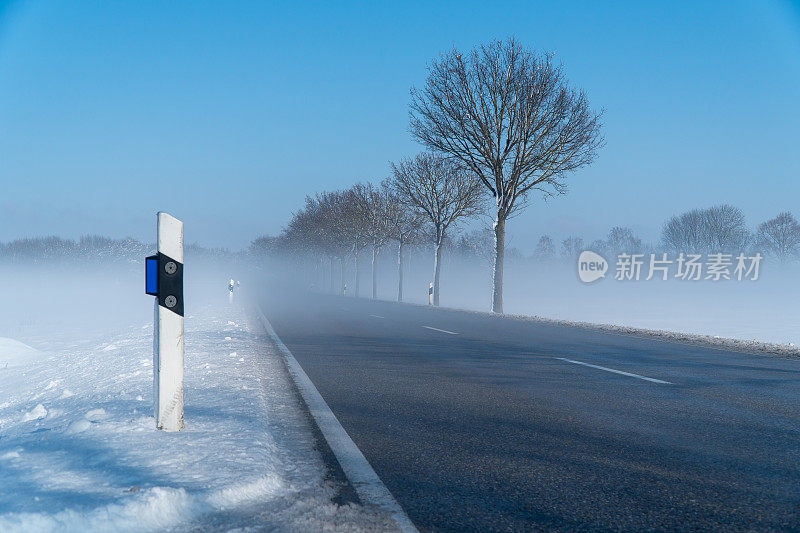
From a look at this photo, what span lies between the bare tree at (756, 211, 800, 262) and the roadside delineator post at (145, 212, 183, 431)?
239 ft

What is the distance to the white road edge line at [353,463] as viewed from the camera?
2340 mm

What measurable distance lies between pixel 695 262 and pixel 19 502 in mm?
61915

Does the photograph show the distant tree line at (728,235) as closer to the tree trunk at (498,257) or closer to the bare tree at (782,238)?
A: the bare tree at (782,238)

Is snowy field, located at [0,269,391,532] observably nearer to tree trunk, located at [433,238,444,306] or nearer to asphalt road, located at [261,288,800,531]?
asphalt road, located at [261,288,800,531]

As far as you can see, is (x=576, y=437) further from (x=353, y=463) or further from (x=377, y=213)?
(x=377, y=213)

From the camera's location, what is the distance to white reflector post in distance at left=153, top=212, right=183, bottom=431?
317 centimetres

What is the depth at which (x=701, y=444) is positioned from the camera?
337 cm

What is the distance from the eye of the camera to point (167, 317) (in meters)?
3.19

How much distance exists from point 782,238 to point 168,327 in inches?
2909

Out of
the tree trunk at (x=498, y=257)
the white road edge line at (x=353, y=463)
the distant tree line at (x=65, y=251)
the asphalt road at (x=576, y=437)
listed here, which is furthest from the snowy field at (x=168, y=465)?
the distant tree line at (x=65, y=251)

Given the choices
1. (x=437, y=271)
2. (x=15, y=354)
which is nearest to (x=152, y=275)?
(x=15, y=354)

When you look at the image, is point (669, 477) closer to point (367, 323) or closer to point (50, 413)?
point (50, 413)

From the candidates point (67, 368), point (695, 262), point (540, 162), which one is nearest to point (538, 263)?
point (695, 262)

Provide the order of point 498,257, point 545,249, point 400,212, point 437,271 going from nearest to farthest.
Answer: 1. point 498,257
2. point 437,271
3. point 400,212
4. point 545,249
